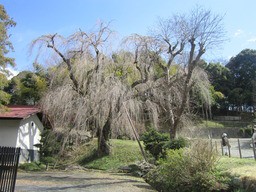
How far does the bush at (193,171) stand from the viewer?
28.3 feet

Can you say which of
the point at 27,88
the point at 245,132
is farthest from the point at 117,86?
the point at 245,132

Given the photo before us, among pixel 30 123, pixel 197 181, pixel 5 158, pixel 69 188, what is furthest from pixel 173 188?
pixel 30 123

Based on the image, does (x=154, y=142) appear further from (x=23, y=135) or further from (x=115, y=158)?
(x=23, y=135)

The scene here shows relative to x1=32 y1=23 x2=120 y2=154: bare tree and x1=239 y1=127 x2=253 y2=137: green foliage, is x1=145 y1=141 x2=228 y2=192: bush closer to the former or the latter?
x1=32 y1=23 x2=120 y2=154: bare tree

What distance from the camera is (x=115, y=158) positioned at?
18.1 meters

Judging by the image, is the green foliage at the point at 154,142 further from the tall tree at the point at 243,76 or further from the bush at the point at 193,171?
the tall tree at the point at 243,76

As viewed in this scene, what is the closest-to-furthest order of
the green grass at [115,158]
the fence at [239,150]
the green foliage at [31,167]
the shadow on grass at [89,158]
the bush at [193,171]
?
the bush at [193,171], the fence at [239,150], the green foliage at [31,167], the green grass at [115,158], the shadow on grass at [89,158]

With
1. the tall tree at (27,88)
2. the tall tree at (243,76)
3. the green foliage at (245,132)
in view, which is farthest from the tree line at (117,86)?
the tall tree at (243,76)

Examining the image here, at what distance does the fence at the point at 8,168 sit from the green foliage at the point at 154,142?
8300mm

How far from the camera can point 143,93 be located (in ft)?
53.9

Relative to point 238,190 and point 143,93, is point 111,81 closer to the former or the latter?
point 143,93

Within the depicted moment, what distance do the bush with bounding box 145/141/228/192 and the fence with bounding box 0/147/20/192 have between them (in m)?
5.02

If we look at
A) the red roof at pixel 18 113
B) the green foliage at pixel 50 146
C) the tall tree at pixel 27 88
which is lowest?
the green foliage at pixel 50 146

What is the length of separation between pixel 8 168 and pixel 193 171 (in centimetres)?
553
